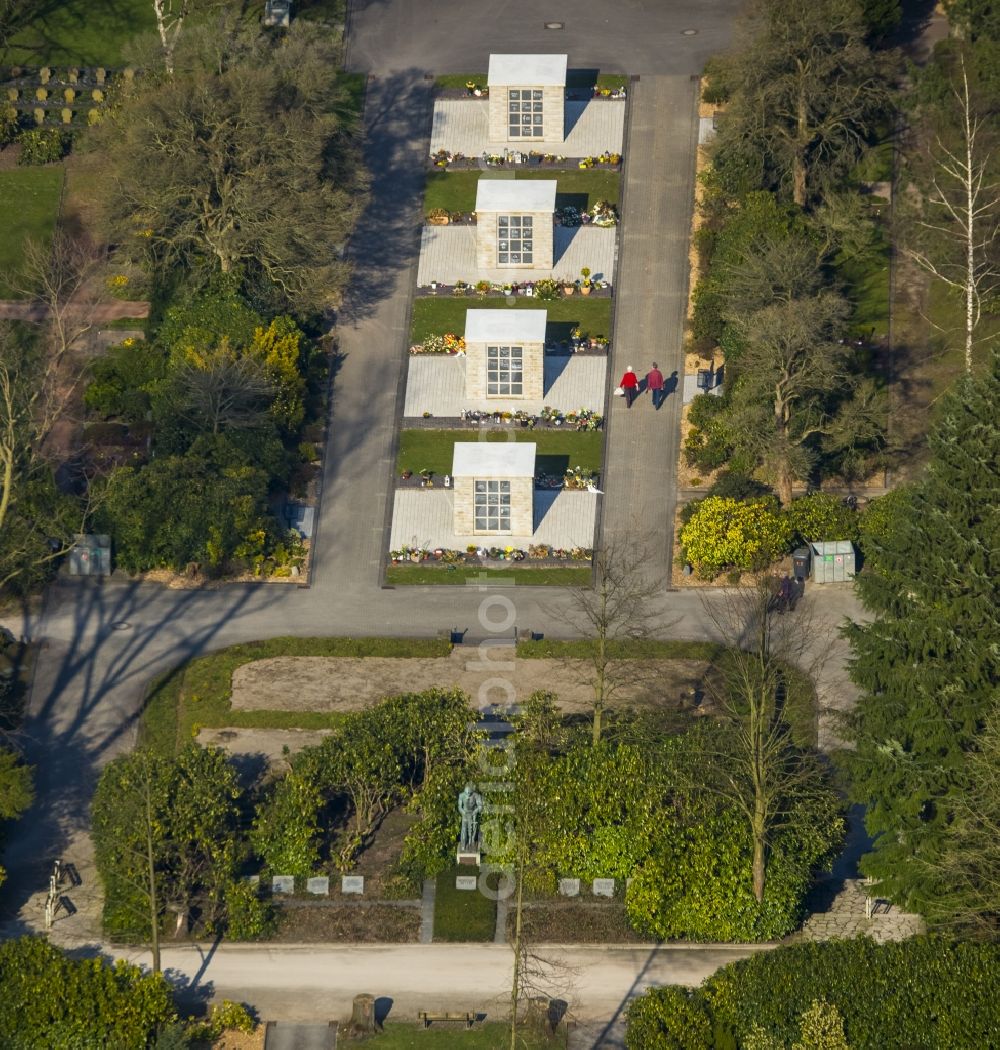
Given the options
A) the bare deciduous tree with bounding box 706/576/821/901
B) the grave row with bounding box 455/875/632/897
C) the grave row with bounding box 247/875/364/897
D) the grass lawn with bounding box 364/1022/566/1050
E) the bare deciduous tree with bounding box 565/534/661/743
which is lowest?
the grass lawn with bounding box 364/1022/566/1050

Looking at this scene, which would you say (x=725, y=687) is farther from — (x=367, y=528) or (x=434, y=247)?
(x=434, y=247)

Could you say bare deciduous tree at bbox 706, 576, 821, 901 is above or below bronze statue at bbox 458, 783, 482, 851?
above

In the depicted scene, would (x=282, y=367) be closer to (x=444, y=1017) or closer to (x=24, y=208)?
(x=24, y=208)

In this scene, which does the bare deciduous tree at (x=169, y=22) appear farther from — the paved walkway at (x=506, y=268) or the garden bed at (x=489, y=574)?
the garden bed at (x=489, y=574)

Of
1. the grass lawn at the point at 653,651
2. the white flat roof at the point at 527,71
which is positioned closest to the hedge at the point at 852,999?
the grass lawn at the point at 653,651

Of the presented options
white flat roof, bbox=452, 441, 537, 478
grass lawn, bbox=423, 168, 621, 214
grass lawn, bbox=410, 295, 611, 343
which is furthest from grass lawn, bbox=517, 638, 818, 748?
grass lawn, bbox=423, 168, 621, 214

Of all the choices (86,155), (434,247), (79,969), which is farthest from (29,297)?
(79,969)

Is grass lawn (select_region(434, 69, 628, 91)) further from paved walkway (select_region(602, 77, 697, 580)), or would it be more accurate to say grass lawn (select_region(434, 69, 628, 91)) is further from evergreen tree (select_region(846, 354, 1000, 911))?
evergreen tree (select_region(846, 354, 1000, 911))

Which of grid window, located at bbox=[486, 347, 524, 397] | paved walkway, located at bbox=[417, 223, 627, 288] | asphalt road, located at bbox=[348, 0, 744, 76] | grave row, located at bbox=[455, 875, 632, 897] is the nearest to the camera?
grave row, located at bbox=[455, 875, 632, 897]
